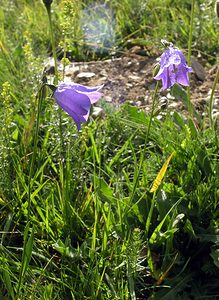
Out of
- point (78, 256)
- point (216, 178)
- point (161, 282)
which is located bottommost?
point (161, 282)

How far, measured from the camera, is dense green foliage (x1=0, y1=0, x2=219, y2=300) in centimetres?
214

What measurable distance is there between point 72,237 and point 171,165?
560 mm

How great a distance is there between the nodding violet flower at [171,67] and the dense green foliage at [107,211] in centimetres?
23

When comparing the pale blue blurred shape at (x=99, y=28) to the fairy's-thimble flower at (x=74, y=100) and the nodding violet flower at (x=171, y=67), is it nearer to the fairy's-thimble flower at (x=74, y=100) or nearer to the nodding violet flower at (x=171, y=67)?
the nodding violet flower at (x=171, y=67)

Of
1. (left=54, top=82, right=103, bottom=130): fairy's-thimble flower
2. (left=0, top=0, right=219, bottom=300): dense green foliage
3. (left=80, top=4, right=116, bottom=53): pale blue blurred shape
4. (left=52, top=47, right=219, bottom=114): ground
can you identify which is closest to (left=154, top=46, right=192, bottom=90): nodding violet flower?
(left=0, top=0, right=219, bottom=300): dense green foliage

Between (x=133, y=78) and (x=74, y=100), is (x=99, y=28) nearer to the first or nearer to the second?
(x=133, y=78)

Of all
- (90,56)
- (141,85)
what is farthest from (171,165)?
(90,56)

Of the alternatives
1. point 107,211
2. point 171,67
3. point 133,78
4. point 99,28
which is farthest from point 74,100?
point 99,28

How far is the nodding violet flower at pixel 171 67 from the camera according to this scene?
2125mm

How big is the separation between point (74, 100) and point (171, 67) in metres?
0.51

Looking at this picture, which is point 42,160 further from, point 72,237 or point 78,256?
point 78,256

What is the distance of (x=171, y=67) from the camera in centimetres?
213

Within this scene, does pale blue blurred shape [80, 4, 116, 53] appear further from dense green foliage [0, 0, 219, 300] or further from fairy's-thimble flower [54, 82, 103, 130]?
fairy's-thimble flower [54, 82, 103, 130]

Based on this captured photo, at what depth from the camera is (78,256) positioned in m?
2.20
